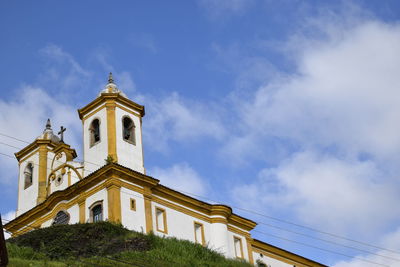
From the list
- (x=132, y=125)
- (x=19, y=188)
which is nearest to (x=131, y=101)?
(x=132, y=125)

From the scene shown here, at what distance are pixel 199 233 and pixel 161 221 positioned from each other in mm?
2990

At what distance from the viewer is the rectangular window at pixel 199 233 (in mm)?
38938

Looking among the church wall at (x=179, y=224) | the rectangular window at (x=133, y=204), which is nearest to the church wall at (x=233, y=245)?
the church wall at (x=179, y=224)

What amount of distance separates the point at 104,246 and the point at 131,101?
37.3 feet

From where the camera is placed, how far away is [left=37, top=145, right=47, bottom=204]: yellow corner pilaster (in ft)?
139

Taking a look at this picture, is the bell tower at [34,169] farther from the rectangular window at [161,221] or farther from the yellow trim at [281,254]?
the yellow trim at [281,254]

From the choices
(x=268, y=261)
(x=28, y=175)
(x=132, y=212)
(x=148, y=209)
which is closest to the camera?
(x=132, y=212)

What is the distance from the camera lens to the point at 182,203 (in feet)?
128

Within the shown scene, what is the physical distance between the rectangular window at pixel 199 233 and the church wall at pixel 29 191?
32.9 feet

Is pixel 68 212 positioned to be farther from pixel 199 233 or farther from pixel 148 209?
pixel 199 233

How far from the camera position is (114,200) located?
3509 cm

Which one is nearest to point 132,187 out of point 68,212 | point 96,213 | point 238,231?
point 96,213

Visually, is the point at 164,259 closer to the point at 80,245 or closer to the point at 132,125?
the point at 80,245

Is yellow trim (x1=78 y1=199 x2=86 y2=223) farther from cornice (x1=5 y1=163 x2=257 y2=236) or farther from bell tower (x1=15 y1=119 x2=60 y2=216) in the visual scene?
bell tower (x1=15 y1=119 x2=60 y2=216)
